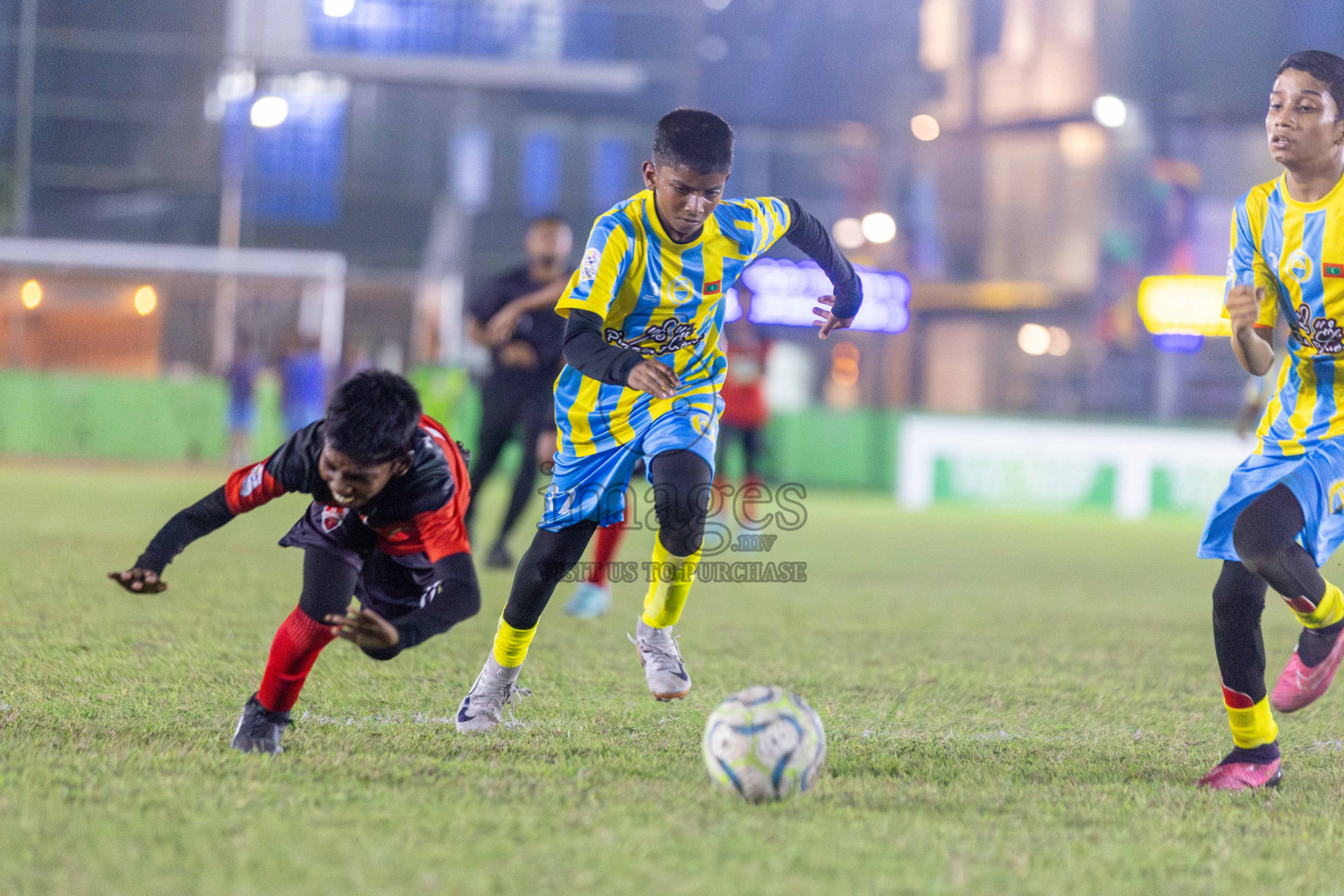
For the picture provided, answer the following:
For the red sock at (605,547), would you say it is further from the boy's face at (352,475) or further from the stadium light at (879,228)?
the stadium light at (879,228)

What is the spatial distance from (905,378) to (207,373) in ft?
37.0

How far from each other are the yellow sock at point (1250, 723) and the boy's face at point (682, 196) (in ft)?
5.99

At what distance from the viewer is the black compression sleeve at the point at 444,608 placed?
3010mm

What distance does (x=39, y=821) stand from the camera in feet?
8.62

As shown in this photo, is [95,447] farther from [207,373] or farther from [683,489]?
[683,489]

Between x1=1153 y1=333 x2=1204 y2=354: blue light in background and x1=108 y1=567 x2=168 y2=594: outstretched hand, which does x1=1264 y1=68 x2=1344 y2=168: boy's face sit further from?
x1=1153 y1=333 x2=1204 y2=354: blue light in background

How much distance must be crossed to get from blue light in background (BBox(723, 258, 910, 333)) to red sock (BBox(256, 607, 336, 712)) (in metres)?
17.2

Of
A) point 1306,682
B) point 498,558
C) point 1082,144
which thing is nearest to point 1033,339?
point 1082,144

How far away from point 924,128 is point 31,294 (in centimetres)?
1475

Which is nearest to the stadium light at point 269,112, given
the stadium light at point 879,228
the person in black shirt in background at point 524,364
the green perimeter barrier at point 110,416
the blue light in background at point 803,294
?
the green perimeter barrier at point 110,416

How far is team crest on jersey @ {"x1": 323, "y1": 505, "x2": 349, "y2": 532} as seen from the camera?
3318mm

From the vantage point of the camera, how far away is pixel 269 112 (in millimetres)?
23422

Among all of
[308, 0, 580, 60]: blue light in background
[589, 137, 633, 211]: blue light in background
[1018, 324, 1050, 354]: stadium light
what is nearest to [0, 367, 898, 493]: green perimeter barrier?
[1018, 324, 1050, 354]: stadium light

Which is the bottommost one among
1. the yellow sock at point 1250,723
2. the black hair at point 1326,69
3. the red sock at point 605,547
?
the red sock at point 605,547
